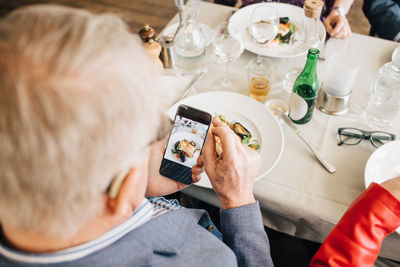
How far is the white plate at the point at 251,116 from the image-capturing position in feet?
2.88

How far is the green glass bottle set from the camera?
934 mm

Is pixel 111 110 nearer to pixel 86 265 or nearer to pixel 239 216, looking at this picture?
pixel 86 265

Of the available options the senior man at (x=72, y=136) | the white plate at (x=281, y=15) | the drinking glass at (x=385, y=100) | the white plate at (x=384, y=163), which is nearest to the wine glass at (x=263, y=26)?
the white plate at (x=281, y=15)

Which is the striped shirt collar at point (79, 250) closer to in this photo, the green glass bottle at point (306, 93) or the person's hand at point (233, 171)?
the person's hand at point (233, 171)

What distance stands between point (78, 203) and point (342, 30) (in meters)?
1.22

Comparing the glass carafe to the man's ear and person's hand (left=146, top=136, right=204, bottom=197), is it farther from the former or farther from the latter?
the man's ear

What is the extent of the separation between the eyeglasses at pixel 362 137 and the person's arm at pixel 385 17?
0.98m

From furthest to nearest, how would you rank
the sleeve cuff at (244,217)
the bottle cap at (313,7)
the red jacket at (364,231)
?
the bottle cap at (313,7) → the sleeve cuff at (244,217) → the red jacket at (364,231)

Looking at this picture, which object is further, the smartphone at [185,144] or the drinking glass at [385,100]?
the drinking glass at [385,100]

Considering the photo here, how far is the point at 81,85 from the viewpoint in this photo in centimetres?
36

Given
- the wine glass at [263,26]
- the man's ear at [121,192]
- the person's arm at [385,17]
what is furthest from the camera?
the person's arm at [385,17]

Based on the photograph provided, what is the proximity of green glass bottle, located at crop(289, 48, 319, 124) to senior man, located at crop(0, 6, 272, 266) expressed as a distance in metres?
0.59

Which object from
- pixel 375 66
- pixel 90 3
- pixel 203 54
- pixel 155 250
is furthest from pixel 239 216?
pixel 90 3

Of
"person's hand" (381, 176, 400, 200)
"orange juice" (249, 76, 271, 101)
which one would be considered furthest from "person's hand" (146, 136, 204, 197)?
"person's hand" (381, 176, 400, 200)
